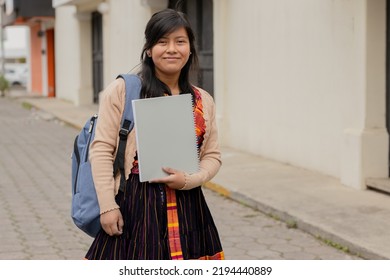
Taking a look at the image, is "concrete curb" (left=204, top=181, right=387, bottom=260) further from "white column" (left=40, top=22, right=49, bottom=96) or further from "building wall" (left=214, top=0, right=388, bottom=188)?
"white column" (left=40, top=22, right=49, bottom=96)

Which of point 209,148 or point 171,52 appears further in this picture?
point 209,148

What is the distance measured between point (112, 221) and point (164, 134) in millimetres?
409

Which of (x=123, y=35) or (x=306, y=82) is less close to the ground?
(x=123, y=35)

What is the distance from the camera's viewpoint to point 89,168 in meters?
3.40

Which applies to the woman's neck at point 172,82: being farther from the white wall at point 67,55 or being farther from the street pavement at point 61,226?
the white wall at point 67,55

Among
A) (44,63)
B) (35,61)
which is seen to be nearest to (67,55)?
(44,63)

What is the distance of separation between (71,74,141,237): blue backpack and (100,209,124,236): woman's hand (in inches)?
2.3

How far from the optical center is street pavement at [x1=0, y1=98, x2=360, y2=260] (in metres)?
6.23

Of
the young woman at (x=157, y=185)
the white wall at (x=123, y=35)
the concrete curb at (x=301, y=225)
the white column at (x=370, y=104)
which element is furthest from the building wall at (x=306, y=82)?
the young woman at (x=157, y=185)

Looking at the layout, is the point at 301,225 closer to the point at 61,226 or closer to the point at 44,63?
the point at 61,226

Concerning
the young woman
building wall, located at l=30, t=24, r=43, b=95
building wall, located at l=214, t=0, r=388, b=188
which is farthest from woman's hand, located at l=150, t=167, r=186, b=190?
building wall, located at l=30, t=24, r=43, b=95

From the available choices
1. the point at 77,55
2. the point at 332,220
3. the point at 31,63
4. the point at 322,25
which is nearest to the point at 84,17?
the point at 77,55

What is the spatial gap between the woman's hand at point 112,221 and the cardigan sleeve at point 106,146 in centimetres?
2
